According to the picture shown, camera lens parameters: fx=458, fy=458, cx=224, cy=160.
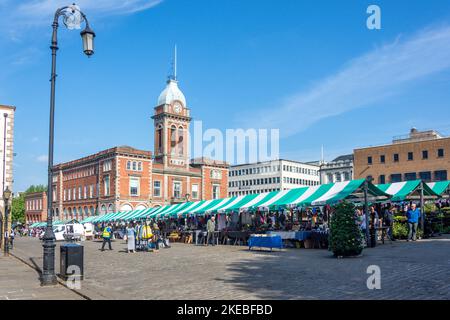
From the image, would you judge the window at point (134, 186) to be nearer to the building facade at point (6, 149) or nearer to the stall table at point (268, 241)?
the building facade at point (6, 149)

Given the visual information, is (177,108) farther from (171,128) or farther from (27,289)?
(27,289)

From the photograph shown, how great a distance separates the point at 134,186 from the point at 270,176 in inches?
1981

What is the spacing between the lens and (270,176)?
110 metres

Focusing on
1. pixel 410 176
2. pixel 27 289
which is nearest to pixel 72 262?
pixel 27 289

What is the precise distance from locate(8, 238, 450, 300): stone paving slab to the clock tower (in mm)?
56545

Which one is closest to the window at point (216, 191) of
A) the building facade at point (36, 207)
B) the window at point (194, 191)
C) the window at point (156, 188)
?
the window at point (194, 191)

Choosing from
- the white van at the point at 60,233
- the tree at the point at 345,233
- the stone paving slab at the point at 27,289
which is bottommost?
the white van at the point at 60,233

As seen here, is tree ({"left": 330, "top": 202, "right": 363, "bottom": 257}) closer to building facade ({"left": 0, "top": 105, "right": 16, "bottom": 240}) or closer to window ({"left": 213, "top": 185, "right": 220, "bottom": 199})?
building facade ({"left": 0, "top": 105, "right": 16, "bottom": 240})

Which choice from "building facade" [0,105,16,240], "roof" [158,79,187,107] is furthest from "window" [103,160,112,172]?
"building facade" [0,105,16,240]

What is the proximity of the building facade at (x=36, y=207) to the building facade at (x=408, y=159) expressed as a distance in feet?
194

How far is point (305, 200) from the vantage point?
2359 cm

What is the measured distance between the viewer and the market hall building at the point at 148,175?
65062 mm
